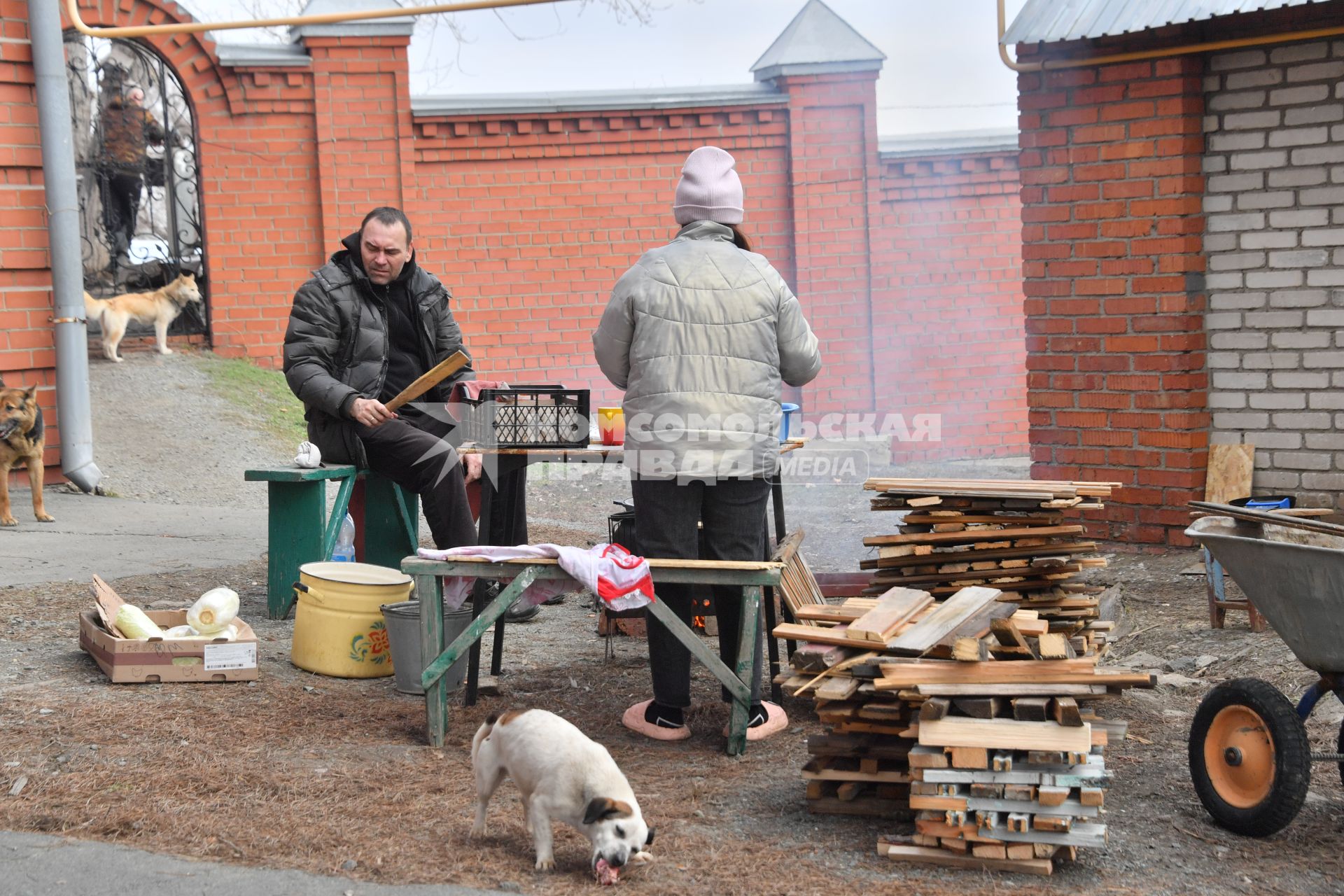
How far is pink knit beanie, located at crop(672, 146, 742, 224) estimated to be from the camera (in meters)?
4.93

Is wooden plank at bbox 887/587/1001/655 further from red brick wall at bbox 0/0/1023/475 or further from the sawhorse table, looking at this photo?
red brick wall at bbox 0/0/1023/475

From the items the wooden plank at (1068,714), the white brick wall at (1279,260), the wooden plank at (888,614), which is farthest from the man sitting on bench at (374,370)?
the white brick wall at (1279,260)

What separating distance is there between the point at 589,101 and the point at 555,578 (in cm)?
1005

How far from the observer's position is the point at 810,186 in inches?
564

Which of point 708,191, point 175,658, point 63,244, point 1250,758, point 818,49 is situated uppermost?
point 818,49

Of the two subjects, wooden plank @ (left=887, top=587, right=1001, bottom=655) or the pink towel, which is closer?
wooden plank @ (left=887, top=587, right=1001, bottom=655)

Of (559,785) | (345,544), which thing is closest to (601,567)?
(559,785)

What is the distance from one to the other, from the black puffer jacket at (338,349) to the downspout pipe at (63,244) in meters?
4.04

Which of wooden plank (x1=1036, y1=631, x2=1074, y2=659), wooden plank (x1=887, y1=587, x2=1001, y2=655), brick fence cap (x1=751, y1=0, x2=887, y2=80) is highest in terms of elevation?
brick fence cap (x1=751, y1=0, x2=887, y2=80)

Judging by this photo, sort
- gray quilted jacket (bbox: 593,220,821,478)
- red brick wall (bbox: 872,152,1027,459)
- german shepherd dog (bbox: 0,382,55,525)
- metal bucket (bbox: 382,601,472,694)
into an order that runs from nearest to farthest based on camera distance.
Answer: gray quilted jacket (bbox: 593,220,821,478)
metal bucket (bbox: 382,601,472,694)
german shepherd dog (bbox: 0,382,55,525)
red brick wall (bbox: 872,152,1027,459)

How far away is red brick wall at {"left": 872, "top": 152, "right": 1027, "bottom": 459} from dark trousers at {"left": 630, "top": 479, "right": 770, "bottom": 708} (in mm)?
9871

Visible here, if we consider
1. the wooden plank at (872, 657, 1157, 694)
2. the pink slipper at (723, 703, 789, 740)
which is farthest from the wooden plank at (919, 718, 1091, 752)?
the pink slipper at (723, 703, 789, 740)

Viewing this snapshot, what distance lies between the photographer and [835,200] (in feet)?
47.0

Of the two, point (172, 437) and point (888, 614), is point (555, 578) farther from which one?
point (172, 437)
